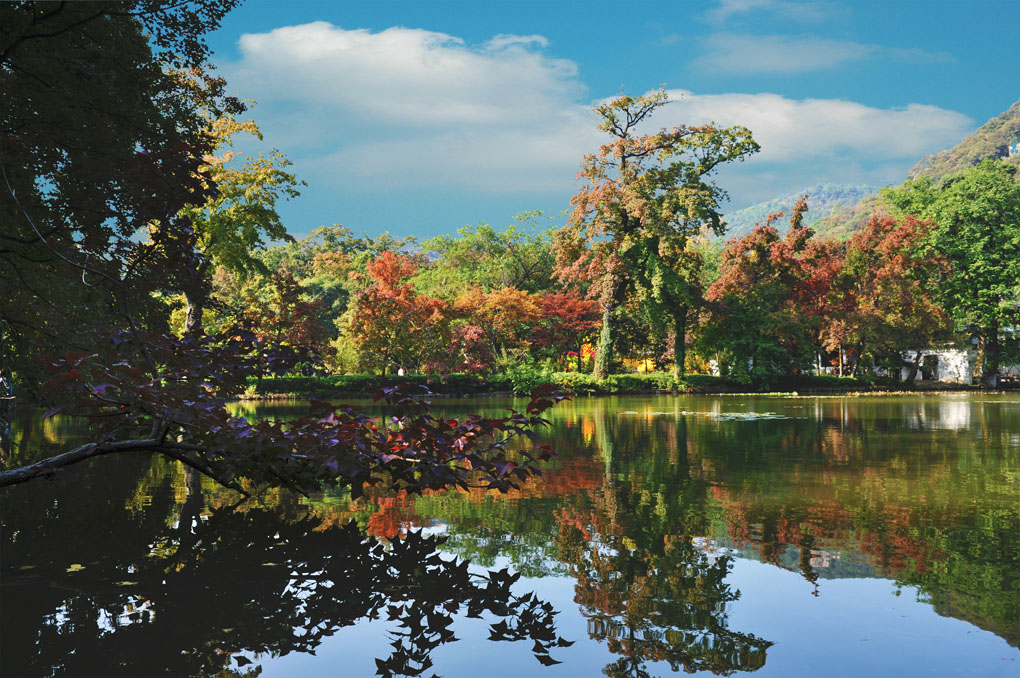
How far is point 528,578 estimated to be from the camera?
459cm

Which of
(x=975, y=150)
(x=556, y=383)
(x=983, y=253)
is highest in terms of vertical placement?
(x=975, y=150)

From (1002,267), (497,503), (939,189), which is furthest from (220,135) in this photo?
(939,189)

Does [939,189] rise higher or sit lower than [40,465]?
higher

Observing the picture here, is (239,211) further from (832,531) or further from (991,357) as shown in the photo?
(991,357)


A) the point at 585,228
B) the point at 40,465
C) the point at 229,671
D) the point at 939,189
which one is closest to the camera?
the point at 229,671

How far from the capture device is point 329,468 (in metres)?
4.64

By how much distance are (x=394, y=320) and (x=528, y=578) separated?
26490 millimetres

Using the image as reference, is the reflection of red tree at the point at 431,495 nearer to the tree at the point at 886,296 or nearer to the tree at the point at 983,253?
the tree at the point at 886,296

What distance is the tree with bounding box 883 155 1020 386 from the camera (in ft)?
132

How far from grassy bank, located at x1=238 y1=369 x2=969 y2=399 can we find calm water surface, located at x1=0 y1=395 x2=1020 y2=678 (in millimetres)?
21040

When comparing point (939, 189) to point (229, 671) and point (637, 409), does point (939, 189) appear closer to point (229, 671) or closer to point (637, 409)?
point (637, 409)

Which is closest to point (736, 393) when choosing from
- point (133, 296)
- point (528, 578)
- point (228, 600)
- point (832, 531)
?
point (133, 296)

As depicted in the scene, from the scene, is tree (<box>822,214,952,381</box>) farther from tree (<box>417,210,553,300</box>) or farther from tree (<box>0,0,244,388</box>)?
tree (<box>0,0,244,388</box>)

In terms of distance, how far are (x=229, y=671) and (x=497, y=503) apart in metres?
4.07
